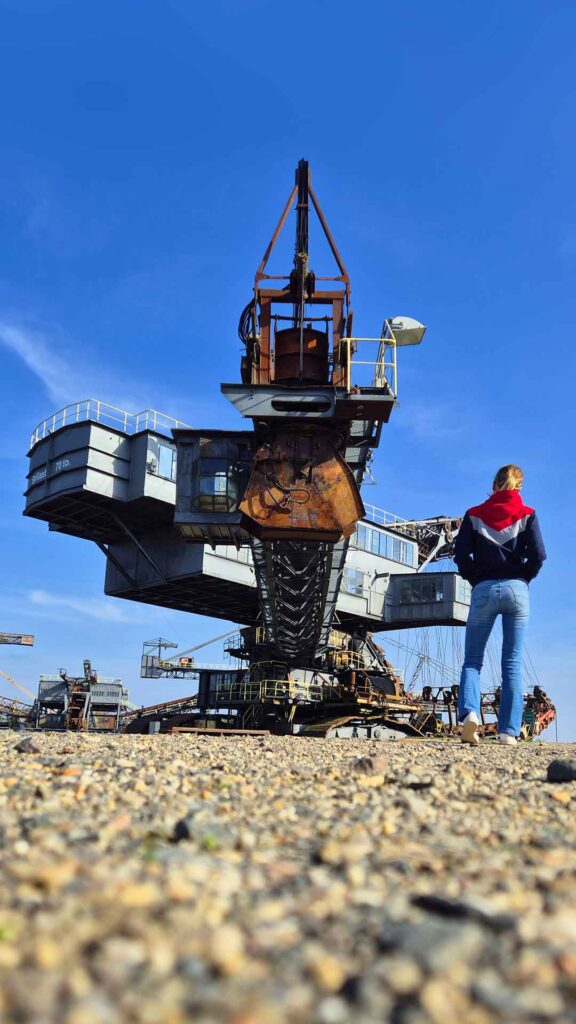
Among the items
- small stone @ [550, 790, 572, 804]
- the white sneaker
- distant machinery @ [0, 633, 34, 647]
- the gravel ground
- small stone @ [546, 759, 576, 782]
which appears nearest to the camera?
the gravel ground

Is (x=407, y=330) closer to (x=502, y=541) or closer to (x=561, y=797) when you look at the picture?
(x=502, y=541)

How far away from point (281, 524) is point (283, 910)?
546 inches

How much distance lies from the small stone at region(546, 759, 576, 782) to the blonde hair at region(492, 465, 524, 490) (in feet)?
13.3

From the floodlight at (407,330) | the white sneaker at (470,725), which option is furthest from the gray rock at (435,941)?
the floodlight at (407,330)

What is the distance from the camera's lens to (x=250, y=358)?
16.7 metres

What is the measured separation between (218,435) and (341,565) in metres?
5.26

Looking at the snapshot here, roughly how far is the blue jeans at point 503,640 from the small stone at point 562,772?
2988 millimetres

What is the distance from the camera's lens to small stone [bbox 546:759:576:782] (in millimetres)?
5953

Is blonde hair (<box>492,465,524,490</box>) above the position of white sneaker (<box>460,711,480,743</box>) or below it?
above

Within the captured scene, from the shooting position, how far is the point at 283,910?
2277mm

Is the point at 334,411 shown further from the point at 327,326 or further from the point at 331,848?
the point at 331,848

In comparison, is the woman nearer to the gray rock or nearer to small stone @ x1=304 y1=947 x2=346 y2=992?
the gray rock

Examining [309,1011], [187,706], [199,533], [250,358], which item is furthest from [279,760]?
[187,706]

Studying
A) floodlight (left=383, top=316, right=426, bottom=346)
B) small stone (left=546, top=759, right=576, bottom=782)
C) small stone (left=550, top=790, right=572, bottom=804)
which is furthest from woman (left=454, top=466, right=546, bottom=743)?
floodlight (left=383, top=316, right=426, bottom=346)
